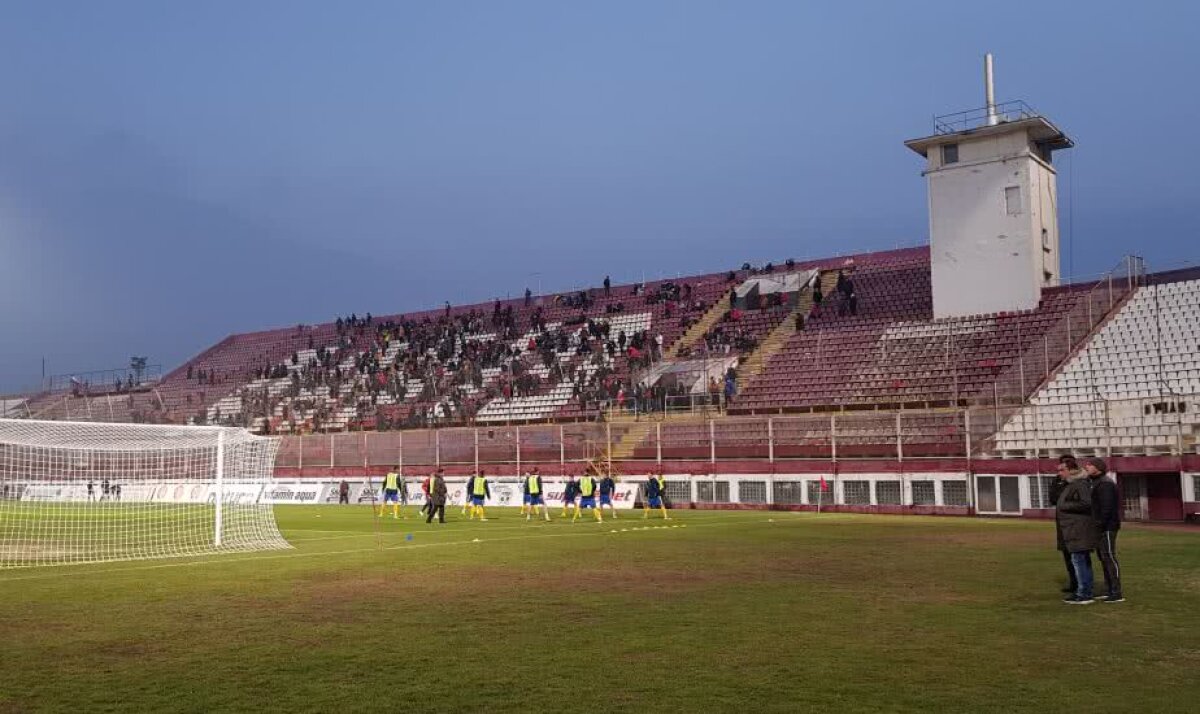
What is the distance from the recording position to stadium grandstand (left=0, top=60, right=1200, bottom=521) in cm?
3559

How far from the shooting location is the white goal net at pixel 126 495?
2464 cm

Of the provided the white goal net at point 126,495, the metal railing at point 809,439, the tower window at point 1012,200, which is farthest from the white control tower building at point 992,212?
the white goal net at point 126,495

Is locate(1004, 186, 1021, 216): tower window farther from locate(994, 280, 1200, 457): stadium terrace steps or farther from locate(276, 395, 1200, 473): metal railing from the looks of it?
locate(276, 395, 1200, 473): metal railing

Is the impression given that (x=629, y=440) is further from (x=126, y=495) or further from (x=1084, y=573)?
(x=1084, y=573)

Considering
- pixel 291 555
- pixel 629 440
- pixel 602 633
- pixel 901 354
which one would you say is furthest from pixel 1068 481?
pixel 901 354

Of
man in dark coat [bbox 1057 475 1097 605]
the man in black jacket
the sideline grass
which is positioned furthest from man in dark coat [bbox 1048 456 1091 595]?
the sideline grass

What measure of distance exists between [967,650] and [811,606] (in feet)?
10.4

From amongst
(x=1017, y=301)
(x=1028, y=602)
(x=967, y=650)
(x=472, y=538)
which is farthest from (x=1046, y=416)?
(x=967, y=650)

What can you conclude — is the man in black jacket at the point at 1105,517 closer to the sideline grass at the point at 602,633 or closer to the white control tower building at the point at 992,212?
the sideline grass at the point at 602,633

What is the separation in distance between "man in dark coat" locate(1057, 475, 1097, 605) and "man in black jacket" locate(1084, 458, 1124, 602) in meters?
0.11

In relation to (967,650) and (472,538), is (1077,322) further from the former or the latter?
(967,650)

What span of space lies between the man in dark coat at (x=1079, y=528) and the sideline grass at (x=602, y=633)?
329 mm

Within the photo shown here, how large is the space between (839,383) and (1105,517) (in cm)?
3191

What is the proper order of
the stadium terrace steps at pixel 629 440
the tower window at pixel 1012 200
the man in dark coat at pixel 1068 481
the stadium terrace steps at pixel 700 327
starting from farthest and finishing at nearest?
the stadium terrace steps at pixel 700 327 → the tower window at pixel 1012 200 → the stadium terrace steps at pixel 629 440 → the man in dark coat at pixel 1068 481
